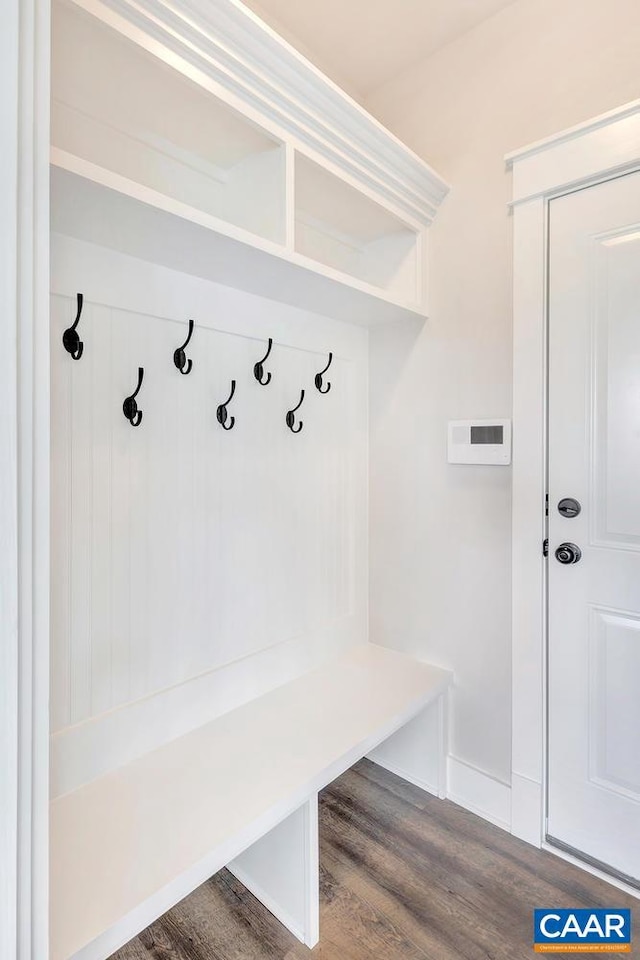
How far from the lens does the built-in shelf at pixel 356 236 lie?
1585 mm

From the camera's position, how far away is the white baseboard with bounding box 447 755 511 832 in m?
1.68

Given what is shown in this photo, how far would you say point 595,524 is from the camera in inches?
59.1

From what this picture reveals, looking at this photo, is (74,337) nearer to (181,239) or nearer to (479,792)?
(181,239)

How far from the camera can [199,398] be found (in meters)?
1.47

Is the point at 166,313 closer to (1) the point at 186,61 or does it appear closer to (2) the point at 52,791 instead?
(1) the point at 186,61

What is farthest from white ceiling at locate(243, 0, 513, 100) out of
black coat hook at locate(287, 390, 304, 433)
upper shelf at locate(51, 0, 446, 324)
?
black coat hook at locate(287, 390, 304, 433)

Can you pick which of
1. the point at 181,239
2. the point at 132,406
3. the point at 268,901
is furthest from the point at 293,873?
the point at 181,239

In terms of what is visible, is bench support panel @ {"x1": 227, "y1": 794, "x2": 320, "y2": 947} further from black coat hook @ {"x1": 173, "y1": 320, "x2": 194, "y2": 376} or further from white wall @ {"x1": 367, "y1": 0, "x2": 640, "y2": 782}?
black coat hook @ {"x1": 173, "y1": 320, "x2": 194, "y2": 376}

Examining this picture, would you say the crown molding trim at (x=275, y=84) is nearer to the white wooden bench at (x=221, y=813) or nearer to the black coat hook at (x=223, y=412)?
the black coat hook at (x=223, y=412)

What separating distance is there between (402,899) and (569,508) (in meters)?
1.18

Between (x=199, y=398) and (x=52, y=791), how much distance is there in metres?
1.02

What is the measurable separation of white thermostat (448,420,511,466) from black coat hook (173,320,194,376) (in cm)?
90
